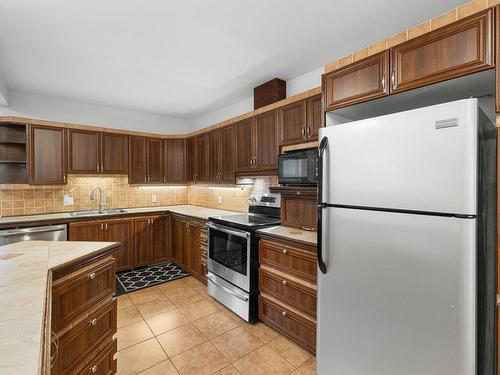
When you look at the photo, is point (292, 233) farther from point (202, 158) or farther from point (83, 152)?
point (83, 152)

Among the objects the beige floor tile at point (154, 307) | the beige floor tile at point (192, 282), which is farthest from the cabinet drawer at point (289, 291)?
the beige floor tile at point (192, 282)

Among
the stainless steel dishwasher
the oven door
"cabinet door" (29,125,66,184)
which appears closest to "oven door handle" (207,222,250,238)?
the oven door

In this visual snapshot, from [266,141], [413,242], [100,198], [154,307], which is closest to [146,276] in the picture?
[154,307]

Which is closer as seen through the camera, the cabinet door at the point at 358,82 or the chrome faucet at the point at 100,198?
the cabinet door at the point at 358,82

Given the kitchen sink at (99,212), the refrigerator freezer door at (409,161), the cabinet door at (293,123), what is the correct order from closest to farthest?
the refrigerator freezer door at (409,161) → the cabinet door at (293,123) → the kitchen sink at (99,212)

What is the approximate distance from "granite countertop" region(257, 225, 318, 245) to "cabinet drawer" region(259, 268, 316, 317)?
1.22 ft

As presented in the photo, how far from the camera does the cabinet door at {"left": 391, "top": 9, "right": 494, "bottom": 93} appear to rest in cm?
119

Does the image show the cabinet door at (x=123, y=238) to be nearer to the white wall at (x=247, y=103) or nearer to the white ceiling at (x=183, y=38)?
the white ceiling at (x=183, y=38)

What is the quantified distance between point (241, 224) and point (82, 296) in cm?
151

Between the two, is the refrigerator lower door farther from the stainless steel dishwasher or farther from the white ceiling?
the stainless steel dishwasher

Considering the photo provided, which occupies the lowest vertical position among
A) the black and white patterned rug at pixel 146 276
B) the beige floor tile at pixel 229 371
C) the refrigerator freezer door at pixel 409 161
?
the beige floor tile at pixel 229 371

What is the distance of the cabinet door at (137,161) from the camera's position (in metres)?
4.23

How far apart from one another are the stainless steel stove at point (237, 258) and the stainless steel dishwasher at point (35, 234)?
1.96m

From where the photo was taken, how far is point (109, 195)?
14.1 feet
